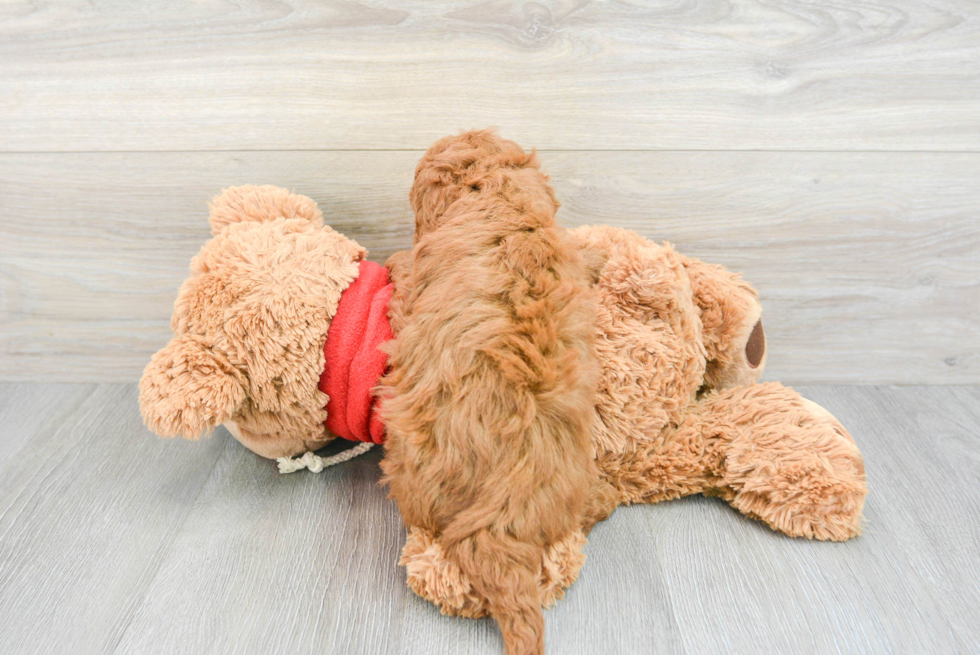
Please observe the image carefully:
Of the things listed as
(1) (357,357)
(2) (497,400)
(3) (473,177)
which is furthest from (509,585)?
(3) (473,177)

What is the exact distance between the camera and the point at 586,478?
657 millimetres

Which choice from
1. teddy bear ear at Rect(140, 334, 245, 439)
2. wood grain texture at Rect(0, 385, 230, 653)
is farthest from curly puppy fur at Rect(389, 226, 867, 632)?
wood grain texture at Rect(0, 385, 230, 653)

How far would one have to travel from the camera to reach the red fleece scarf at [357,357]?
0.72 meters

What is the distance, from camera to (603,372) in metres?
0.74

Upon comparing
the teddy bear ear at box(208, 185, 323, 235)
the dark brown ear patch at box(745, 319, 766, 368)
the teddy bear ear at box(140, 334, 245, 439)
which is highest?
the teddy bear ear at box(208, 185, 323, 235)

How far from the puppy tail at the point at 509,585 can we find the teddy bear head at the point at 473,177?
1.11 ft

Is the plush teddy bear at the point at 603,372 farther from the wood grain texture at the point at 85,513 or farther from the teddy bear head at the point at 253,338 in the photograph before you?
the wood grain texture at the point at 85,513

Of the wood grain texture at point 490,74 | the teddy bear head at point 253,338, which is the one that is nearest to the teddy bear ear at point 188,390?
the teddy bear head at point 253,338

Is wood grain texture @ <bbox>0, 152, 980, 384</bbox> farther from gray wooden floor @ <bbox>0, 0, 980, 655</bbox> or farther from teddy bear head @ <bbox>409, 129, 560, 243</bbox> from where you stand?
teddy bear head @ <bbox>409, 129, 560, 243</bbox>

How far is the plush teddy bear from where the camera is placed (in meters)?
0.71

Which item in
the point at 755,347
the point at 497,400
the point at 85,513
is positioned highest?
the point at 497,400

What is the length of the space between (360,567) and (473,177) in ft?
1.49

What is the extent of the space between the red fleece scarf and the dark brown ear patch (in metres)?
0.46

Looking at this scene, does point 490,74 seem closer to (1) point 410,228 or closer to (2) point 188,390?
(1) point 410,228
